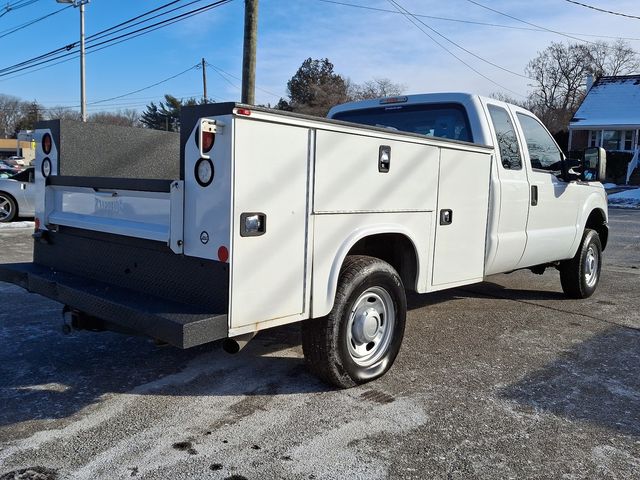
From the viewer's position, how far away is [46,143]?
4.52 meters

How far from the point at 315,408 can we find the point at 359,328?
629 mm

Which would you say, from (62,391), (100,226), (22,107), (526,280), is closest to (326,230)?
(100,226)

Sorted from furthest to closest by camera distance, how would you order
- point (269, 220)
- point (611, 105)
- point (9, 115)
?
1. point (9, 115)
2. point (611, 105)
3. point (269, 220)

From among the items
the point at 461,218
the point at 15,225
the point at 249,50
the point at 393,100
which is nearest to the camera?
the point at 461,218

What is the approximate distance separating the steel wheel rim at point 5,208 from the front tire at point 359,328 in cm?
1200

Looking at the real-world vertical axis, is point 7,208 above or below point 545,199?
below

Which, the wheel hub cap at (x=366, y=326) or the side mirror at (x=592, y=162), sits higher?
the side mirror at (x=592, y=162)

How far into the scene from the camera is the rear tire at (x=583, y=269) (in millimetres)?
7180

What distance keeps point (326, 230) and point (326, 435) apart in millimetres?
1214

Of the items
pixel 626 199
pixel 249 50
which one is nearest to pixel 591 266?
pixel 249 50

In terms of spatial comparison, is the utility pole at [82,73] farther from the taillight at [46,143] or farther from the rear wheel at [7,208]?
the taillight at [46,143]

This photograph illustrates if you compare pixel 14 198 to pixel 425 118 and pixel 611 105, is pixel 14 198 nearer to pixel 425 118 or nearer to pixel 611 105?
pixel 425 118

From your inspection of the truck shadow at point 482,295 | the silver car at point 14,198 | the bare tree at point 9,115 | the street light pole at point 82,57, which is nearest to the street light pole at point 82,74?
the street light pole at point 82,57

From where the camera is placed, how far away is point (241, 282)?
3.25 metres
